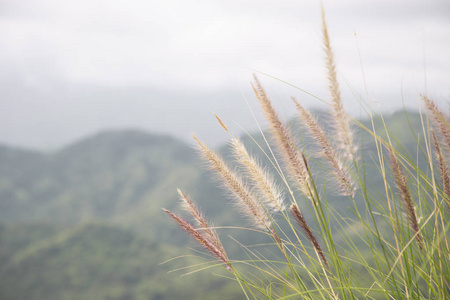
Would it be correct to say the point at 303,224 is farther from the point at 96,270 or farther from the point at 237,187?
the point at 96,270

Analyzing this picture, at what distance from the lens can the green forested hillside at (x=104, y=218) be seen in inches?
2068

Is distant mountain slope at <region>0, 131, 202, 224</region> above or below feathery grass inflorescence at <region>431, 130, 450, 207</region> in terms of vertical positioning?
below

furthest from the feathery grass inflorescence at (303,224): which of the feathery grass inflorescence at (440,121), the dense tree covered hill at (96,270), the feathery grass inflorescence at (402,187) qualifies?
the dense tree covered hill at (96,270)

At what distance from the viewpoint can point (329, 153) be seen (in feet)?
5.07

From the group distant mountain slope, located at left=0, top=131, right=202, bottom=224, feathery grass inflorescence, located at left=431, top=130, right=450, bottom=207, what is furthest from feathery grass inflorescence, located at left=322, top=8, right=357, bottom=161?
distant mountain slope, located at left=0, top=131, right=202, bottom=224

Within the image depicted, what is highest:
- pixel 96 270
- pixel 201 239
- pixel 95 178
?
pixel 201 239

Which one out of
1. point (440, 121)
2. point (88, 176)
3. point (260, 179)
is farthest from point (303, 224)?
point (88, 176)

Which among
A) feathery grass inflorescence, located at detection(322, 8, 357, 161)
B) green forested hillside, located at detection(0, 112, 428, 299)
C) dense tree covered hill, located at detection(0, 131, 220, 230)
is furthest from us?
dense tree covered hill, located at detection(0, 131, 220, 230)

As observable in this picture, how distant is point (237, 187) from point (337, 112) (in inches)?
19.4


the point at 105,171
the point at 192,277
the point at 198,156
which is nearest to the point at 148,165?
the point at 105,171

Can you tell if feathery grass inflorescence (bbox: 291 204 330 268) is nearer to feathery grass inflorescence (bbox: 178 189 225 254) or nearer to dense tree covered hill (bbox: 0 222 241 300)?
feathery grass inflorescence (bbox: 178 189 225 254)

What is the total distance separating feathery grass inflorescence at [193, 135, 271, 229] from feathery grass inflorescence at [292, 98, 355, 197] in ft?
1.15

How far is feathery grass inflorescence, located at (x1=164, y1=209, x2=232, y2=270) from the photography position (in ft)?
4.76

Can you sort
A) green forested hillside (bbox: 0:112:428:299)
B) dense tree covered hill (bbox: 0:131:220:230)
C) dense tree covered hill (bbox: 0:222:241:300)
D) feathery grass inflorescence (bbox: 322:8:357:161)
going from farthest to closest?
dense tree covered hill (bbox: 0:131:220:230), green forested hillside (bbox: 0:112:428:299), dense tree covered hill (bbox: 0:222:241:300), feathery grass inflorescence (bbox: 322:8:357:161)
